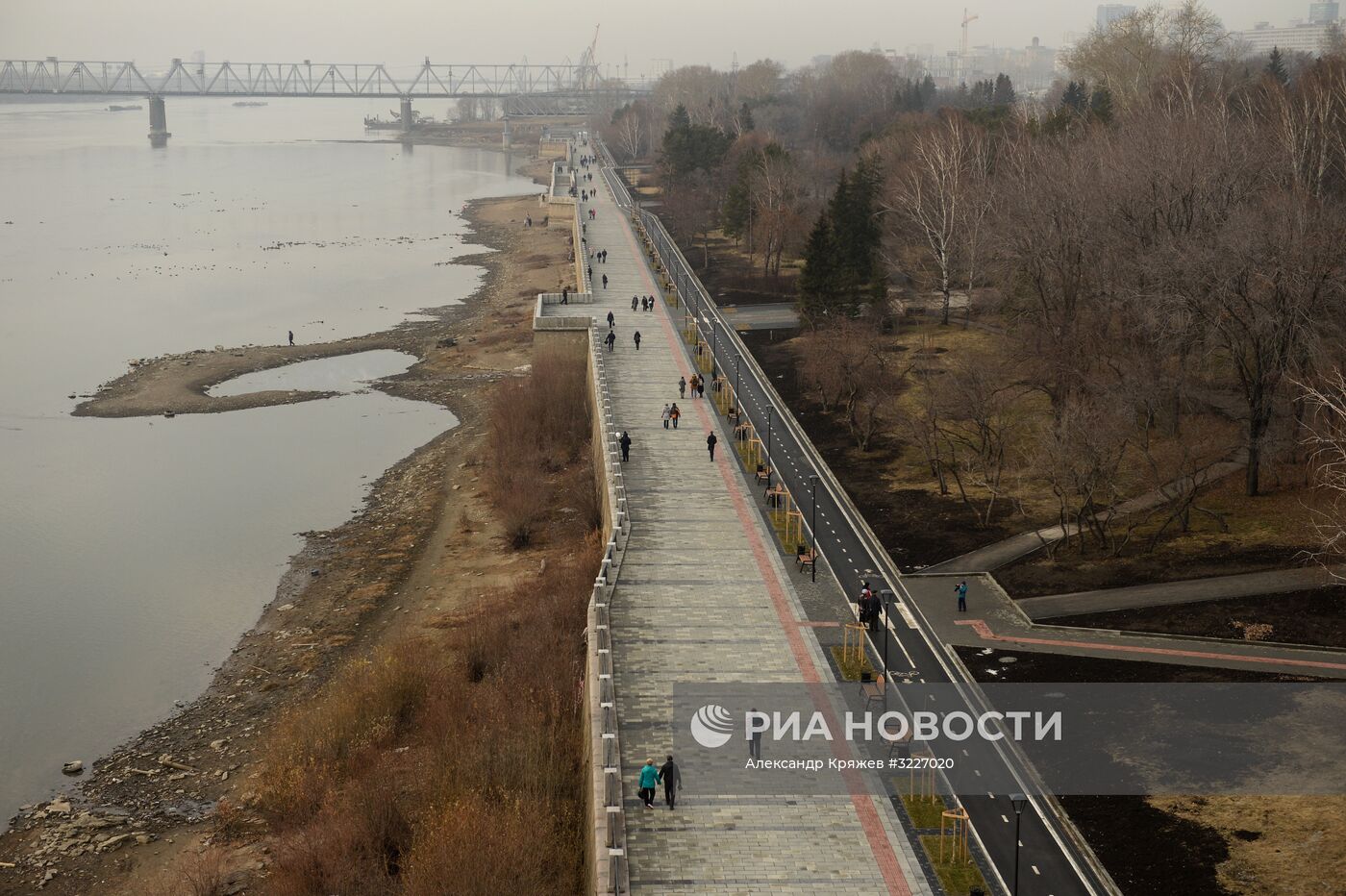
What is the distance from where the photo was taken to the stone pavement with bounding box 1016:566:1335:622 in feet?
99.9

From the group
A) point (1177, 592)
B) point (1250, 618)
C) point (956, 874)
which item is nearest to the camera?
point (956, 874)

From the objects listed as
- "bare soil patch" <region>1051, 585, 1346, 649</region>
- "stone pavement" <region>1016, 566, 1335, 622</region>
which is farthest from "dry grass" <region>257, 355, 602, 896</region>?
"bare soil patch" <region>1051, 585, 1346, 649</region>

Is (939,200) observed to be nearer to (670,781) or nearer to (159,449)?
(159,449)

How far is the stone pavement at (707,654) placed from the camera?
20.3 meters

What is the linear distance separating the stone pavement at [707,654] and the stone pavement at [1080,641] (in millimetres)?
3338

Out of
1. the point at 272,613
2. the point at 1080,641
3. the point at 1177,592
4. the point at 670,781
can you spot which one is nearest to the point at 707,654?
the point at 670,781

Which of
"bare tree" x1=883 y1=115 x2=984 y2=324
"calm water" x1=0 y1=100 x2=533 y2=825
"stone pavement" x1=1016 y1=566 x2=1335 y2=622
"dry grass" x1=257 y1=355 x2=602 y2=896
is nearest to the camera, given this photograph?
"dry grass" x1=257 y1=355 x2=602 y2=896

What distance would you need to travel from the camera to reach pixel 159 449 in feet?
176

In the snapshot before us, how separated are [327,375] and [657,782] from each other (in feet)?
153

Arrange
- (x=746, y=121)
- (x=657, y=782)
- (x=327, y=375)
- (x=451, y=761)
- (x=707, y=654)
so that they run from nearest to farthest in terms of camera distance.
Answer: (x=657, y=782)
(x=451, y=761)
(x=707, y=654)
(x=327, y=375)
(x=746, y=121)

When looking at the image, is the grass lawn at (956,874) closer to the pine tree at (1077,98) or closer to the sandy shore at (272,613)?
the sandy shore at (272,613)

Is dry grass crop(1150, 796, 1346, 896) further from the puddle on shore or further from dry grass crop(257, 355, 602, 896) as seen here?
the puddle on shore

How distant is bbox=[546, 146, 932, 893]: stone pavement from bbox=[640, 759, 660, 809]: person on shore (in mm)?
176

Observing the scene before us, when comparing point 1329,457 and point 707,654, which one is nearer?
point 707,654
